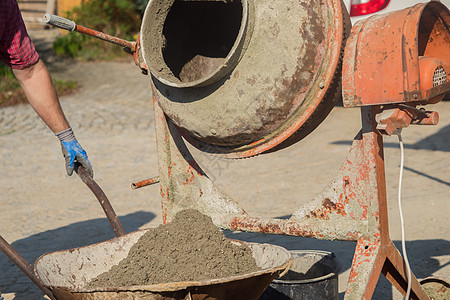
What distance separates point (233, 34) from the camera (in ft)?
10.7

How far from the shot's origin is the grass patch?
9.76 m

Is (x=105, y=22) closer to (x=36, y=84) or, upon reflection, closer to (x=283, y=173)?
(x=283, y=173)

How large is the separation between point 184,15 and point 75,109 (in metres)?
6.56

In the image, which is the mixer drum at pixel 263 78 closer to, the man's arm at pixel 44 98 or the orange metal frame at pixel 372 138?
the orange metal frame at pixel 372 138

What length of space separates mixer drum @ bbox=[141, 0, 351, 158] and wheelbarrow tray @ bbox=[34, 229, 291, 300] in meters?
0.54

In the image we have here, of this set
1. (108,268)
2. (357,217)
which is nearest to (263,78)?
(357,217)

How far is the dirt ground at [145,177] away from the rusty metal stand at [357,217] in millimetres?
992

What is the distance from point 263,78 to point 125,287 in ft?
3.54

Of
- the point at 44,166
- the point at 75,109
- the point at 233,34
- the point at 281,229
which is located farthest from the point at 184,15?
the point at 75,109

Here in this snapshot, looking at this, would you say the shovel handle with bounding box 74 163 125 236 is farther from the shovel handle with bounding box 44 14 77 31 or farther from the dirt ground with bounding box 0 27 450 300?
the dirt ground with bounding box 0 27 450 300

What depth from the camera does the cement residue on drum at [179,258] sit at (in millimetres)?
2371

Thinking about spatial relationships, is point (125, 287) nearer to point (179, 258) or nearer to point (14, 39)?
point (179, 258)

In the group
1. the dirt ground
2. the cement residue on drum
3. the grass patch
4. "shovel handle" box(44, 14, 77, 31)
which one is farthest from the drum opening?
the grass patch

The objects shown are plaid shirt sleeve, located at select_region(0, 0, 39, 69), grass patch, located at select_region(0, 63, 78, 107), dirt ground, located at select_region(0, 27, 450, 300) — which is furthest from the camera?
grass patch, located at select_region(0, 63, 78, 107)
